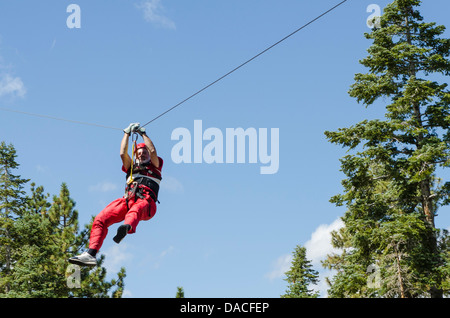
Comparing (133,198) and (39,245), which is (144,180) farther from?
(39,245)

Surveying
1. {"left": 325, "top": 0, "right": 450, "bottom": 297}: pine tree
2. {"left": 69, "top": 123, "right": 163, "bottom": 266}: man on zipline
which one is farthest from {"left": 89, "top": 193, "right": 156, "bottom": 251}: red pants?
{"left": 325, "top": 0, "right": 450, "bottom": 297}: pine tree

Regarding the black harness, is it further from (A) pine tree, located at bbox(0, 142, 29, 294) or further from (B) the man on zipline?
(A) pine tree, located at bbox(0, 142, 29, 294)

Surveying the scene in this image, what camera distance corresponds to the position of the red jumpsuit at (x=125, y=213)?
6.45 meters

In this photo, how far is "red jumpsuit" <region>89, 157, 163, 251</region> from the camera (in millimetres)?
6453

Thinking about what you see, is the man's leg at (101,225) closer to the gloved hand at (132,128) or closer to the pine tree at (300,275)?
the gloved hand at (132,128)

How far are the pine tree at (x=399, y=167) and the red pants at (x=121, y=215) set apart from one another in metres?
10.3

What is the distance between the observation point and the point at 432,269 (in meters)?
15.5

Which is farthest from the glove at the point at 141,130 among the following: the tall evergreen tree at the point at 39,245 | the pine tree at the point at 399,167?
the tall evergreen tree at the point at 39,245

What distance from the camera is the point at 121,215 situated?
6.80 meters

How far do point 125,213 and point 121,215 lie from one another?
0.07 meters

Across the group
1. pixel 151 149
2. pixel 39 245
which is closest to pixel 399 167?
pixel 151 149

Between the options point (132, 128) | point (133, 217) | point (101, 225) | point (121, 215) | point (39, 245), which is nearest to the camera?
point (133, 217)
